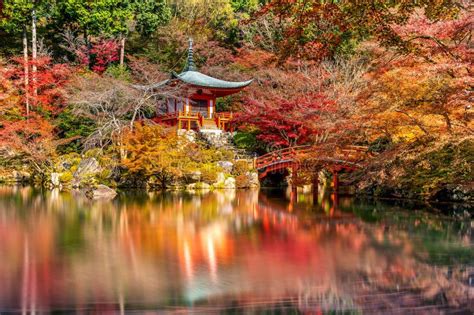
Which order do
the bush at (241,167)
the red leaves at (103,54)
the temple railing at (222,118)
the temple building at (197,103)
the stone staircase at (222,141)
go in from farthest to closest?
the red leaves at (103,54), the temple railing at (222,118), the temple building at (197,103), the stone staircase at (222,141), the bush at (241,167)

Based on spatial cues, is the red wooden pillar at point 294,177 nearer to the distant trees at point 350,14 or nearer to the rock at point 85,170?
the rock at point 85,170

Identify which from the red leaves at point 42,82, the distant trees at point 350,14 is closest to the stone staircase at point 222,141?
the red leaves at point 42,82

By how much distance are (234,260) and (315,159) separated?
1021 cm

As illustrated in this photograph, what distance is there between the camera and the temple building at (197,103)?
22219mm

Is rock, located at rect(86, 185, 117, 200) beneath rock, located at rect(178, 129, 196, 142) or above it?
beneath

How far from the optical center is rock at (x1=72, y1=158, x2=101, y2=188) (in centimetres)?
1891

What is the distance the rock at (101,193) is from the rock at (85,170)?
1531mm

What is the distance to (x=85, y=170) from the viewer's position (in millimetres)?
19016

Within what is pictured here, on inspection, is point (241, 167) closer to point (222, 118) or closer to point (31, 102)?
point (222, 118)

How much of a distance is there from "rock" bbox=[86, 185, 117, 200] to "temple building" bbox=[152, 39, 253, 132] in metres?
5.54

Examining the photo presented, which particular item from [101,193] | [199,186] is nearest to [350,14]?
[101,193]

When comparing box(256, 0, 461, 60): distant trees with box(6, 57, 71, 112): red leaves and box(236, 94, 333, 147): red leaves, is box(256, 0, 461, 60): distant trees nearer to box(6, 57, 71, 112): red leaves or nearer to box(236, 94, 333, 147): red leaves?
box(236, 94, 333, 147): red leaves

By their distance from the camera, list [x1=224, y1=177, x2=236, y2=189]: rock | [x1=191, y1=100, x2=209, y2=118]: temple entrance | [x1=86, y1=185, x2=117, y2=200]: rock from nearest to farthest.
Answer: [x1=86, y1=185, x2=117, y2=200]: rock
[x1=224, y1=177, x2=236, y2=189]: rock
[x1=191, y1=100, x2=209, y2=118]: temple entrance

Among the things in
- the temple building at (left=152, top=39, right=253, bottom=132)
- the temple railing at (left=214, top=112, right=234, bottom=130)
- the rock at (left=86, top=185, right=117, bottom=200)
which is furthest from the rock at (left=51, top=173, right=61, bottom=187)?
the temple railing at (left=214, top=112, right=234, bottom=130)
